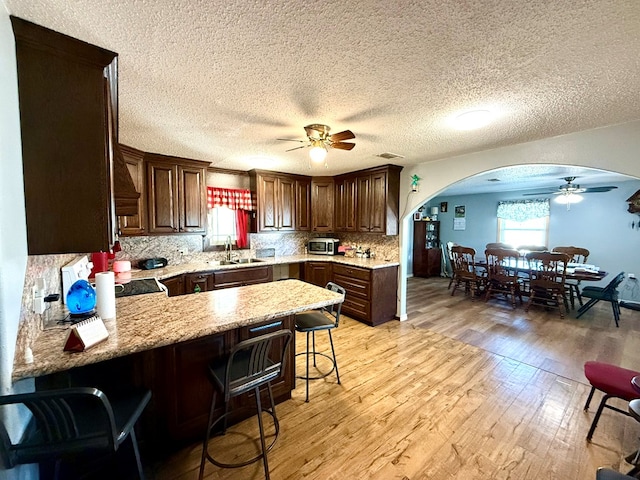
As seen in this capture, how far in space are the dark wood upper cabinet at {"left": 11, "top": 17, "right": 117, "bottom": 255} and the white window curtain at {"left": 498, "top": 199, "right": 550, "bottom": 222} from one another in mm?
7652

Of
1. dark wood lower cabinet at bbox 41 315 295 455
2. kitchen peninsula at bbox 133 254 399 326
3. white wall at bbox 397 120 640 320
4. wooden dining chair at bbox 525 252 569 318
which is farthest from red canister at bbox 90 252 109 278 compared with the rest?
wooden dining chair at bbox 525 252 569 318

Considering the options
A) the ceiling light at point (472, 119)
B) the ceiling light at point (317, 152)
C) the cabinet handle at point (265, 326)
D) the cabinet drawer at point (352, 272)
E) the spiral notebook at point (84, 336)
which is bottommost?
the cabinet handle at point (265, 326)

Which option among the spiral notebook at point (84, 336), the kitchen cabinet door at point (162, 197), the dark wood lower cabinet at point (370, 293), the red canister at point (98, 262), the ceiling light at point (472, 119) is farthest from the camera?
the dark wood lower cabinet at point (370, 293)

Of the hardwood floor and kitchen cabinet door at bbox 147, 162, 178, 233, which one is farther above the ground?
kitchen cabinet door at bbox 147, 162, 178, 233

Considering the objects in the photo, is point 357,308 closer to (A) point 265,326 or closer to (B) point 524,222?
(A) point 265,326

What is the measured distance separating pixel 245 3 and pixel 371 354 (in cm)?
311

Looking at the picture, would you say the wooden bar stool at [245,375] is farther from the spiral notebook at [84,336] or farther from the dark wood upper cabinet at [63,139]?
the dark wood upper cabinet at [63,139]

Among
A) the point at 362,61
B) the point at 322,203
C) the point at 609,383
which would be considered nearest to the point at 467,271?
the point at 322,203

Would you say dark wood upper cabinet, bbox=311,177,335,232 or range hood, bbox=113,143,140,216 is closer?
range hood, bbox=113,143,140,216

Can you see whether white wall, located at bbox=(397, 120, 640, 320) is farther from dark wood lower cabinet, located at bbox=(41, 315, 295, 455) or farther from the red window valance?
dark wood lower cabinet, located at bbox=(41, 315, 295, 455)

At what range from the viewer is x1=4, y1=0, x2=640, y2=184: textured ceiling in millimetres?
1060

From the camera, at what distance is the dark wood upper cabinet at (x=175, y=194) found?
3.31 metres

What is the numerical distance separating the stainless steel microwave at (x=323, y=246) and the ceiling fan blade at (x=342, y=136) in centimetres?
274

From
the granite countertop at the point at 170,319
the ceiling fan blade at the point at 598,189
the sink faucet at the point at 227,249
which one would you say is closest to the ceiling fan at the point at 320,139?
the granite countertop at the point at 170,319
